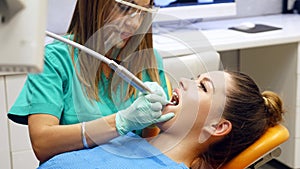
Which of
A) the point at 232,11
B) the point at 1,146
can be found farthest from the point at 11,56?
the point at 232,11

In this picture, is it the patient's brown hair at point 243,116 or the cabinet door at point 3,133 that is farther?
the cabinet door at point 3,133

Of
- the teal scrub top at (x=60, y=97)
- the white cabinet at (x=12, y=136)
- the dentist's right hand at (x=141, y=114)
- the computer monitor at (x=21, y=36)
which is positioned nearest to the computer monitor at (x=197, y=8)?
the white cabinet at (x=12, y=136)

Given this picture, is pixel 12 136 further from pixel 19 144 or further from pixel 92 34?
pixel 92 34

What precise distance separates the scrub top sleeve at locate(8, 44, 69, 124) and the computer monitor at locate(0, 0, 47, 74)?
76 centimetres

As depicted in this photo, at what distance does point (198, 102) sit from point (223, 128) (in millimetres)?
119

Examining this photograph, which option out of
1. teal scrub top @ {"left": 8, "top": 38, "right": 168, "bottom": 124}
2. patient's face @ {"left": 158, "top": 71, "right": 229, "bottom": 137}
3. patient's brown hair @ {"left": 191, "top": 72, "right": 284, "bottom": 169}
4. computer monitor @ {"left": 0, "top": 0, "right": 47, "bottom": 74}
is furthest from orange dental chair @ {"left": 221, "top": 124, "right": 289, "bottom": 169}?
computer monitor @ {"left": 0, "top": 0, "right": 47, "bottom": 74}

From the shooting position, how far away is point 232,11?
282 cm

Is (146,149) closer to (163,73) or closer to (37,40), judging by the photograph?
(163,73)

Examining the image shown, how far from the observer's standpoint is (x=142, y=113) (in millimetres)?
1238

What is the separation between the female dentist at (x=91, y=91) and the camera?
4.22 ft

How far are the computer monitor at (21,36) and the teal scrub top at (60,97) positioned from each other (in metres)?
0.75

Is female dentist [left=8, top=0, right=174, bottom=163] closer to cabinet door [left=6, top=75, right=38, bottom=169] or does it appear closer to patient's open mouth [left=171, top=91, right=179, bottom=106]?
patient's open mouth [left=171, top=91, right=179, bottom=106]

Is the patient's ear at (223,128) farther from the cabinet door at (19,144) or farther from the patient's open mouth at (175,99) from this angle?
the cabinet door at (19,144)

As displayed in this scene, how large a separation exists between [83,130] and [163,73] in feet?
1.35
